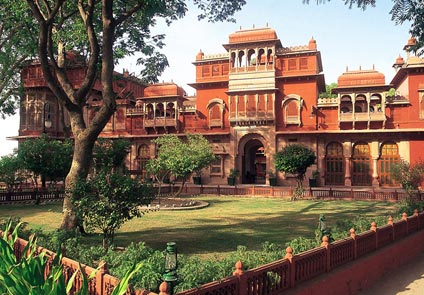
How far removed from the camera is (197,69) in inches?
1282

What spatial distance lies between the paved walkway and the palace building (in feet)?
63.2

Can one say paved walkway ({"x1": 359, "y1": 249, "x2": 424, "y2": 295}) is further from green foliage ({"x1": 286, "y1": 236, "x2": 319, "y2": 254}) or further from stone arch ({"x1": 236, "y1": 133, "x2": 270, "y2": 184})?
stone arch ({"x1": 236, "y1": 133, "x2": 270, "y2": 184})

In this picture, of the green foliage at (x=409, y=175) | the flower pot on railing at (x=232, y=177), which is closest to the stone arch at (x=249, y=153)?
the flower pot on railing at (x=232, y=177)

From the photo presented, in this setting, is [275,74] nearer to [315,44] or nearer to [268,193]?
[315,44]

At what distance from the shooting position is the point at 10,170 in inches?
837

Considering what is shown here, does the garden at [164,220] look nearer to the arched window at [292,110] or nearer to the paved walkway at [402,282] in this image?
the paved walkway at [402,282]

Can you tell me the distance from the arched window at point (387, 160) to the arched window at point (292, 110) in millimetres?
7016

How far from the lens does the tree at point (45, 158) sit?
19562 mm

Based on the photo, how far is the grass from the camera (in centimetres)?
1044

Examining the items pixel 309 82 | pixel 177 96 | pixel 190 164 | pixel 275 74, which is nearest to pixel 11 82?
pixel 177 96

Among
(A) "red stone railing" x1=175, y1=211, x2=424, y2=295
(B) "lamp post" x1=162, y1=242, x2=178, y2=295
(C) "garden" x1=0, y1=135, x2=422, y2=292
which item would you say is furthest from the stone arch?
(B) "lamp post" x1=162, y1=242, x2=178, y2=295

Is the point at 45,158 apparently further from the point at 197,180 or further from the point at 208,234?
the point at 197,180

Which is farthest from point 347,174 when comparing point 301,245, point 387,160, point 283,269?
point 283,269

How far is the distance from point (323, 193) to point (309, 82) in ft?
35.6
